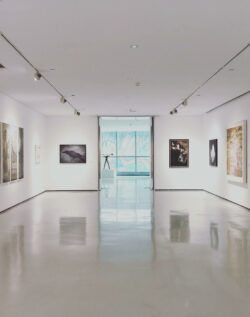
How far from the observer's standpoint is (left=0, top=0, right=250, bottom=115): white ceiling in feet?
17.7

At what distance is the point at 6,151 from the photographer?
1254cm

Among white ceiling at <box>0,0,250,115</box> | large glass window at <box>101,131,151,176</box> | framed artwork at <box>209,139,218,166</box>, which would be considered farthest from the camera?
large glass window at <box>101,131,151,176</box>

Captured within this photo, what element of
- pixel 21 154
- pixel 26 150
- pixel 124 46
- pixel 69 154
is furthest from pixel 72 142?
pixel 124 46

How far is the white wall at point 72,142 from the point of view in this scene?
Answer: 19641 mm

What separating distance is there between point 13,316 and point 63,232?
4785mm

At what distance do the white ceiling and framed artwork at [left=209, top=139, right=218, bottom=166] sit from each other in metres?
4.33

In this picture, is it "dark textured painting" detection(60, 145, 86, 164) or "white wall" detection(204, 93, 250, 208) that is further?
"dark textured painting" detection(60, 145, 86, 164)

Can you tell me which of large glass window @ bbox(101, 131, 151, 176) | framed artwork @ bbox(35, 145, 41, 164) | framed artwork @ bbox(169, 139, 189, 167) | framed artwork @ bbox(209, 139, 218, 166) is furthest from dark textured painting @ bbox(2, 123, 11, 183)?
large glass window @ bbox(101, 131, 151, 176)

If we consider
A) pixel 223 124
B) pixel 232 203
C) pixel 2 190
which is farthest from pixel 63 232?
pixel 223 124

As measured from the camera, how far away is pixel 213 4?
17.1 ft

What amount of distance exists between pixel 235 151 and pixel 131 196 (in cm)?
520

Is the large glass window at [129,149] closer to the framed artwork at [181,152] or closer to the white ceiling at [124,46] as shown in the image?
the framed artwork at [181,152]

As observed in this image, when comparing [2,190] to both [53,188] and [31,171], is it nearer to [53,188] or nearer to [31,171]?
[31,171]

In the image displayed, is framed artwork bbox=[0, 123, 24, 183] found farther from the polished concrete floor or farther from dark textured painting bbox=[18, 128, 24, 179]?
the polished concrete floor
